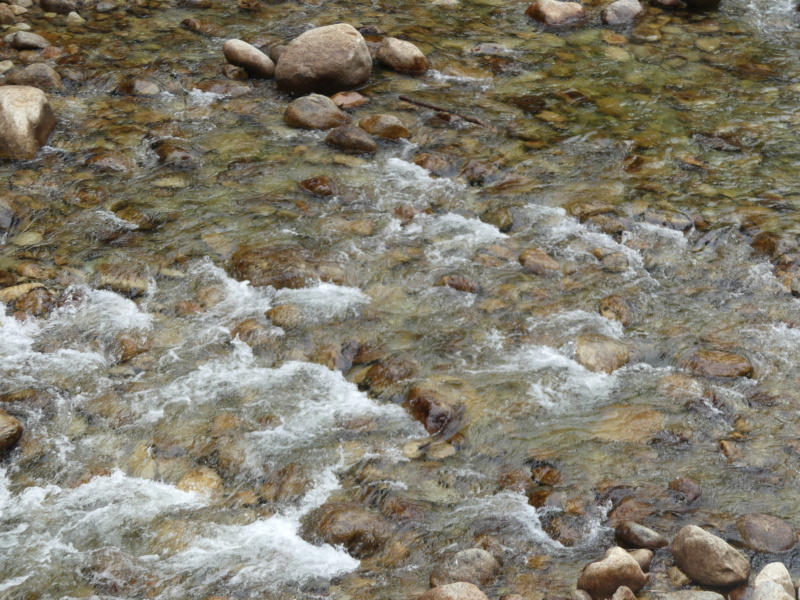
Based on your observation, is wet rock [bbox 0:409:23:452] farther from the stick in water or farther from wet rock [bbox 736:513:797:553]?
the stick in water

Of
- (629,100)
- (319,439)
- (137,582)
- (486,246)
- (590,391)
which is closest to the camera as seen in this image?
(137,582)

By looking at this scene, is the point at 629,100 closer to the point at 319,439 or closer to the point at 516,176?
the point at 516,176

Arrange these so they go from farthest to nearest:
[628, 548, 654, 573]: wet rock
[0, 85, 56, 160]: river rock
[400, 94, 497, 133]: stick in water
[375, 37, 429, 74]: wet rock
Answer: [375, 37, 429, 74]: wet rock → [400, 94, 497, 133]: stick in water → [0, 85, 56, 160]: river rock → [628, 548, 654, 573]: wet rock

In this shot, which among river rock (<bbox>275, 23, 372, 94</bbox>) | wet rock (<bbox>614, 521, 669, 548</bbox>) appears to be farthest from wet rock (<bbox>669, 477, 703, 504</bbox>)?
river rock (<bbox>275, 23, 372, 94</bbox>)

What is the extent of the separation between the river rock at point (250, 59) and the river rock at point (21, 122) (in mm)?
2125

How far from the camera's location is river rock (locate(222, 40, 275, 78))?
877 centimetres

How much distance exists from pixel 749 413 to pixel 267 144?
4771 mm

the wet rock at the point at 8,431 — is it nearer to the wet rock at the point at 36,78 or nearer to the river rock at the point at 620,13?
the wet rock at the point at 36,78

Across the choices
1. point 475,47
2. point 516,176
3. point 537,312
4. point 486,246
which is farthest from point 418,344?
point 475,47

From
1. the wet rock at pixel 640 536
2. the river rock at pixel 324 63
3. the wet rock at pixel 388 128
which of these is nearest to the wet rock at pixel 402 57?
the river rock at pixel 324 63

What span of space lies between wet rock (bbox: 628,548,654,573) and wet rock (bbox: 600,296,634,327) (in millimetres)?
2062

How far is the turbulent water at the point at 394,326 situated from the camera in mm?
4164

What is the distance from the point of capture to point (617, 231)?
6.57 metres

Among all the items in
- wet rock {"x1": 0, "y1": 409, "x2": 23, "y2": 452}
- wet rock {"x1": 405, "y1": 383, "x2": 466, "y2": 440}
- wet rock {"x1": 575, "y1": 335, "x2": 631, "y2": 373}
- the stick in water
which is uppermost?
the stick in water
